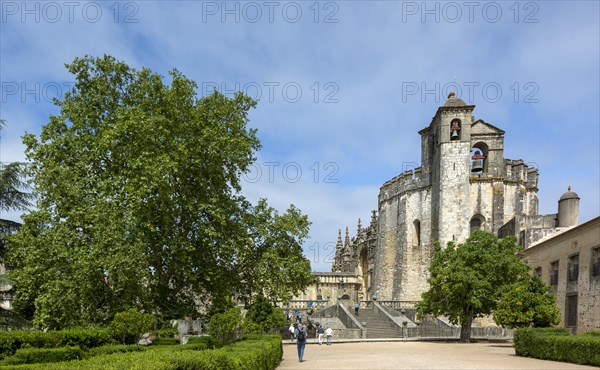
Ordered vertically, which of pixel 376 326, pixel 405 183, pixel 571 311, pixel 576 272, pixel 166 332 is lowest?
pixel 376 326

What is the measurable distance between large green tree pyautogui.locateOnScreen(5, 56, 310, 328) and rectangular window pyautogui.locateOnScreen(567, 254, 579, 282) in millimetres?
13143

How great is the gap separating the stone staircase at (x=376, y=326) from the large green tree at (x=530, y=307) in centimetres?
1147

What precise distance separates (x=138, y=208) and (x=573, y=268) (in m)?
21.0

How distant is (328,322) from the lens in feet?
115

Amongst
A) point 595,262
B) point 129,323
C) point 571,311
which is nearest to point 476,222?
point 571,311

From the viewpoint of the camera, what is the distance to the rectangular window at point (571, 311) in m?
24.8

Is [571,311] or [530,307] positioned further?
[571,311]

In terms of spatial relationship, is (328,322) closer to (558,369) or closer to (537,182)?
(558,369)

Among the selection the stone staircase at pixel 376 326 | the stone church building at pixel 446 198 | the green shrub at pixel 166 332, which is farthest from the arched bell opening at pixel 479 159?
the green shrub at pixel 166 332

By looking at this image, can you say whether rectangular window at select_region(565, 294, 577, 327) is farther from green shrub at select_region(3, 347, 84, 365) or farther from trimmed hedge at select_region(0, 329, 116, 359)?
green shrub at select_region(3, 347, 84, 365)

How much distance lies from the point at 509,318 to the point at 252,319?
1211cm

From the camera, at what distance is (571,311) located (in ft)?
82.5

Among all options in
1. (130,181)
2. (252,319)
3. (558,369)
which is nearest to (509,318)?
(558,369)

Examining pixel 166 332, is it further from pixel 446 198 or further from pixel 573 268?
pixel 446 198
